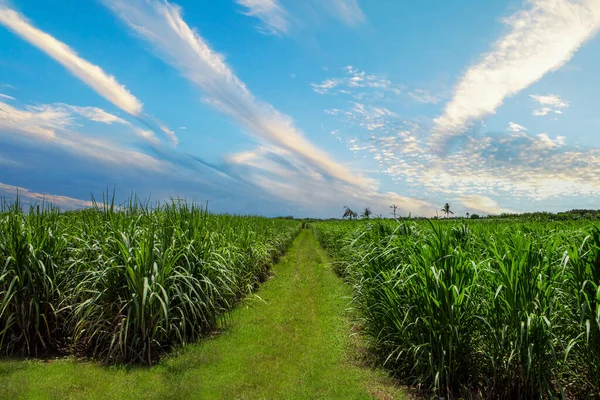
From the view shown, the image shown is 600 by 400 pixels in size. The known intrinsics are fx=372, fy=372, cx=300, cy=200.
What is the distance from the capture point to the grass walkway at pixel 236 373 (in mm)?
4289

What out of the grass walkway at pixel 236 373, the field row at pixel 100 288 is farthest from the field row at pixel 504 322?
the field row at pixel 100 288

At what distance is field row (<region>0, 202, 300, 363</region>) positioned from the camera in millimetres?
4957

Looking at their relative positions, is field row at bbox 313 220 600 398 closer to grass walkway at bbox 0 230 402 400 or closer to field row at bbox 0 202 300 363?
grass walkway at bbox 0 230 402 400

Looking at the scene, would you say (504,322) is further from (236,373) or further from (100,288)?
(100,288)

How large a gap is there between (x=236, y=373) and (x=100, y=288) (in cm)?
226

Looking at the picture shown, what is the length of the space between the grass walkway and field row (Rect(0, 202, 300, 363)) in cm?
38

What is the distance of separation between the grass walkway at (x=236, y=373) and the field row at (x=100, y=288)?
0.38 m

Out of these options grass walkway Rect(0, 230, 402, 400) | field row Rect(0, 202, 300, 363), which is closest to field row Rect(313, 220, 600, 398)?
grass walkway Rect(0, 230, 402, 400)

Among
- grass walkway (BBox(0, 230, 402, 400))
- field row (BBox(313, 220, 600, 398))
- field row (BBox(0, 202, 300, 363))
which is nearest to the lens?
field row (BBox(313, 220, 600, 398))

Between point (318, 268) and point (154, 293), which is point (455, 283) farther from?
point (318, 268)

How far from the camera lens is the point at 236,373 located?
487 centimetres

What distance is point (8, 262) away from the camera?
515cm

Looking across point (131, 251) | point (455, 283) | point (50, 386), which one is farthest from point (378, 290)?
point (50, 386)

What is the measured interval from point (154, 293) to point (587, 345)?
470 centimetres
